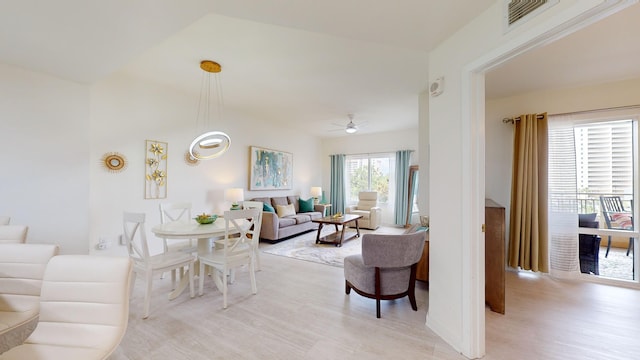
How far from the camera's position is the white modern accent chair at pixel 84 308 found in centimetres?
107

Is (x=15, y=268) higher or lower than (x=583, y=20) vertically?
lower

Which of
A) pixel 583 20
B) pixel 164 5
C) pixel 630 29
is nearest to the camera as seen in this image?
pixel 583 20

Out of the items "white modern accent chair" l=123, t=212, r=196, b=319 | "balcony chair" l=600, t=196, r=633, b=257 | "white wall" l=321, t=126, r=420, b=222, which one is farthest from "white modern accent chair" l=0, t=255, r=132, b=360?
"white wall" l=321, t=126, r=420, b=222

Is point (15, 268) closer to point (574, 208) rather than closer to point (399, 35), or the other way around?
point (399, 35)

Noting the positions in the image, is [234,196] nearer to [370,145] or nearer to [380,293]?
[380,293]

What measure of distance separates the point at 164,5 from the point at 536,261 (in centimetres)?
478

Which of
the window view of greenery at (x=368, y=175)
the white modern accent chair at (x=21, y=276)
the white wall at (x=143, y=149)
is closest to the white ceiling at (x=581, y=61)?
the white modern accent chair at (x=21, y=276)

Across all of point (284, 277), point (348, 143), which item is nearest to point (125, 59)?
point (284, 277)

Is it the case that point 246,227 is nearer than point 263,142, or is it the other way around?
point 246,227

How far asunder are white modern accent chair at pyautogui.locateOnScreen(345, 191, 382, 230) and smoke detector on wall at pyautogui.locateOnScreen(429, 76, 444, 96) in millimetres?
4417

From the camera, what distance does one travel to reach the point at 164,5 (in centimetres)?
157

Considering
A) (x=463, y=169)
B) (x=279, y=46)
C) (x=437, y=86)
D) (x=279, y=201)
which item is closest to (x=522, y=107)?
(x=437, y=86)

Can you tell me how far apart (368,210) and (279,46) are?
4.90m

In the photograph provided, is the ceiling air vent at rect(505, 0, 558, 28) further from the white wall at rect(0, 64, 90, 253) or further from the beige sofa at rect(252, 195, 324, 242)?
the beige sofa at rect(252, 195, 324, 242)
